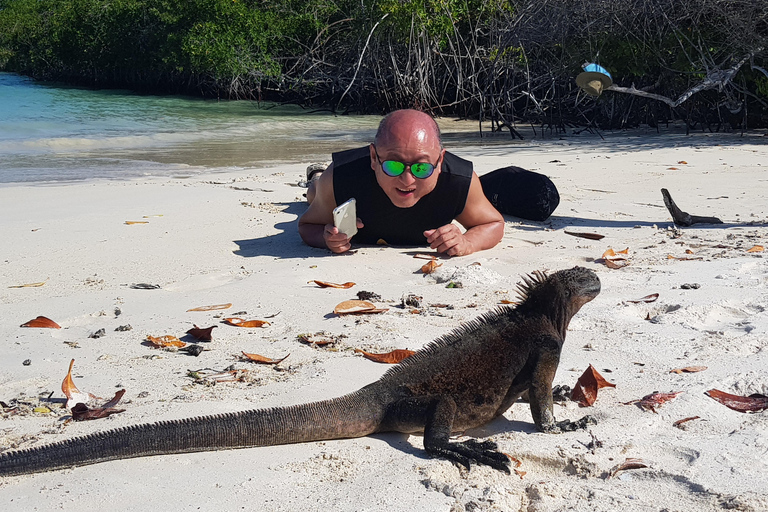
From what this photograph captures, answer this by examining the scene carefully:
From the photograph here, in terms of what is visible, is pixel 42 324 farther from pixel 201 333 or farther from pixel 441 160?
pixel 441 160

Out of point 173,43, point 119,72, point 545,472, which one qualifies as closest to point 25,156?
point 545,472

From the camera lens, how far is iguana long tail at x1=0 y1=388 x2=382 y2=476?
2424 mm

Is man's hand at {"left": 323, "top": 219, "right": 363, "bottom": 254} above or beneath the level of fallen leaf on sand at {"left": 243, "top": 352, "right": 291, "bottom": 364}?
above

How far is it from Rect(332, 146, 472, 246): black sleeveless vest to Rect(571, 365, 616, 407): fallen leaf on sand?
96.6 inches

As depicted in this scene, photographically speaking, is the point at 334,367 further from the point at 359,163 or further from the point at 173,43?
the point at 173,43

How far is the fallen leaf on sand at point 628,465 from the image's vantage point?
2.50 m

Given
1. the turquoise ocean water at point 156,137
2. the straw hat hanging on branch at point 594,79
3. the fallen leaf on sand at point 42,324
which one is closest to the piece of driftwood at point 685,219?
the straw hat hanging on branch at point 594,79

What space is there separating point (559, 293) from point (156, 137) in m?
14.1

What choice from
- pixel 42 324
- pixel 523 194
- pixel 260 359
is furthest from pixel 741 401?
pixel 523 194

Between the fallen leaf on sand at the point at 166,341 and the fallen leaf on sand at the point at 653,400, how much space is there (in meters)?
2.03

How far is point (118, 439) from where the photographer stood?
8.26 feet

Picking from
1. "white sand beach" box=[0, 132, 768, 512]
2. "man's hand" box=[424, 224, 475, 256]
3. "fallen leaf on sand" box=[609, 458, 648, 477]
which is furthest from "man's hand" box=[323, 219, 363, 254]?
"fallen leaf on sand" box=[609, 458, 648, 477]

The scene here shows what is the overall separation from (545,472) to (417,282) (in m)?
2.29

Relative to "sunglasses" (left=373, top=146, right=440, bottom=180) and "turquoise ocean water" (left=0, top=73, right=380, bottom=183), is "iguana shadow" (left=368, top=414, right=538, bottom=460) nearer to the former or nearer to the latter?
"sunglasses" (left=373, top=146, right=440, bottom=180)
